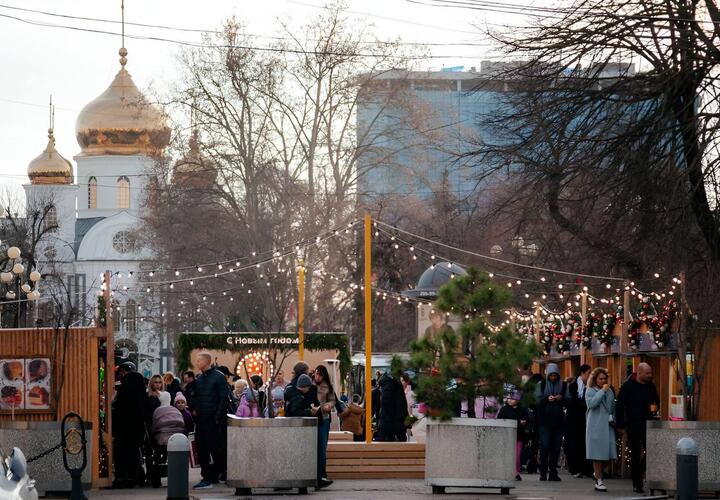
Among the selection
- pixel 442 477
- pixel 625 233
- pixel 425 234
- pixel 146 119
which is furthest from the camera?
pixel 146 119

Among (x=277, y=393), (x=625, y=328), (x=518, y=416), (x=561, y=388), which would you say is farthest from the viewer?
(x=277, y=393)

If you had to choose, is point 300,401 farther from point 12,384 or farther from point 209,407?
point 12,384

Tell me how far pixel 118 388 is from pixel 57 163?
A: 362 ft

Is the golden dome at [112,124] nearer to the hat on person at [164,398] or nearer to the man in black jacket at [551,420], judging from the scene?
the man in black jacket at [551,420]

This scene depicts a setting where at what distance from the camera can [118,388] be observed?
24359 millimetres

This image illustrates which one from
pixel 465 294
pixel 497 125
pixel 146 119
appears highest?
pixel 146 119

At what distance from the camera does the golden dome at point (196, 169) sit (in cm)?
6075

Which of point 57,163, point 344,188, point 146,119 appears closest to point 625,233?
point 344,188

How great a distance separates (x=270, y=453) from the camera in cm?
2138

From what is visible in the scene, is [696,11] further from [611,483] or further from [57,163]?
[57,163]

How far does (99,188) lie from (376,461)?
339 feet

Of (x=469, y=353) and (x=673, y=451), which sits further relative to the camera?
(x=469, y=353)

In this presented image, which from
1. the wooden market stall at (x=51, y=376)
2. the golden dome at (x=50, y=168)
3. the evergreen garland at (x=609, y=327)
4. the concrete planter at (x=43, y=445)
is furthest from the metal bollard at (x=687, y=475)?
the golden dome at (x=50, y=168)

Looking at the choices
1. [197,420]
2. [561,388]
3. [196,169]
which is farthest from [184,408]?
[196,169]
